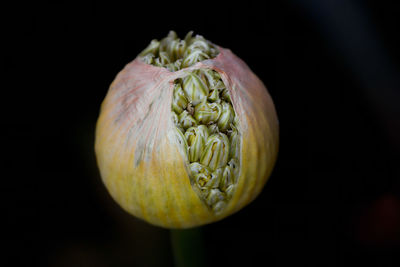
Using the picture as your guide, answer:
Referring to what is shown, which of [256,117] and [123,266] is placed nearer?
[256,117]

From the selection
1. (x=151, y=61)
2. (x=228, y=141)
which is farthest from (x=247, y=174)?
(x=151, y=61)

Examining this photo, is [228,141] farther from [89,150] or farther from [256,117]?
[89,150]

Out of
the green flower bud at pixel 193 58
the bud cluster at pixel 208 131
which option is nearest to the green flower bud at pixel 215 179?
the bud cluster at pixel 208 131

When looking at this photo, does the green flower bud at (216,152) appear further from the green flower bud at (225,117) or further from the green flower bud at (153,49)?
the green flower bud at (153,49)

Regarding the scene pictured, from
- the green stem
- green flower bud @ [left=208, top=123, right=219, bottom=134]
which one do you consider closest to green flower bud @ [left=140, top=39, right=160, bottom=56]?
green flower bud @ [left=208, top=123, right=219, bottom=134]

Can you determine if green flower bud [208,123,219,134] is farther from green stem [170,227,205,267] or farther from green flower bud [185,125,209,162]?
green stem [170,227,205,267]

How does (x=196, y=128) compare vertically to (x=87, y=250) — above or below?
above

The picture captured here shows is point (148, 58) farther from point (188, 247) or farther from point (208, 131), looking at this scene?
point (188, 247)
